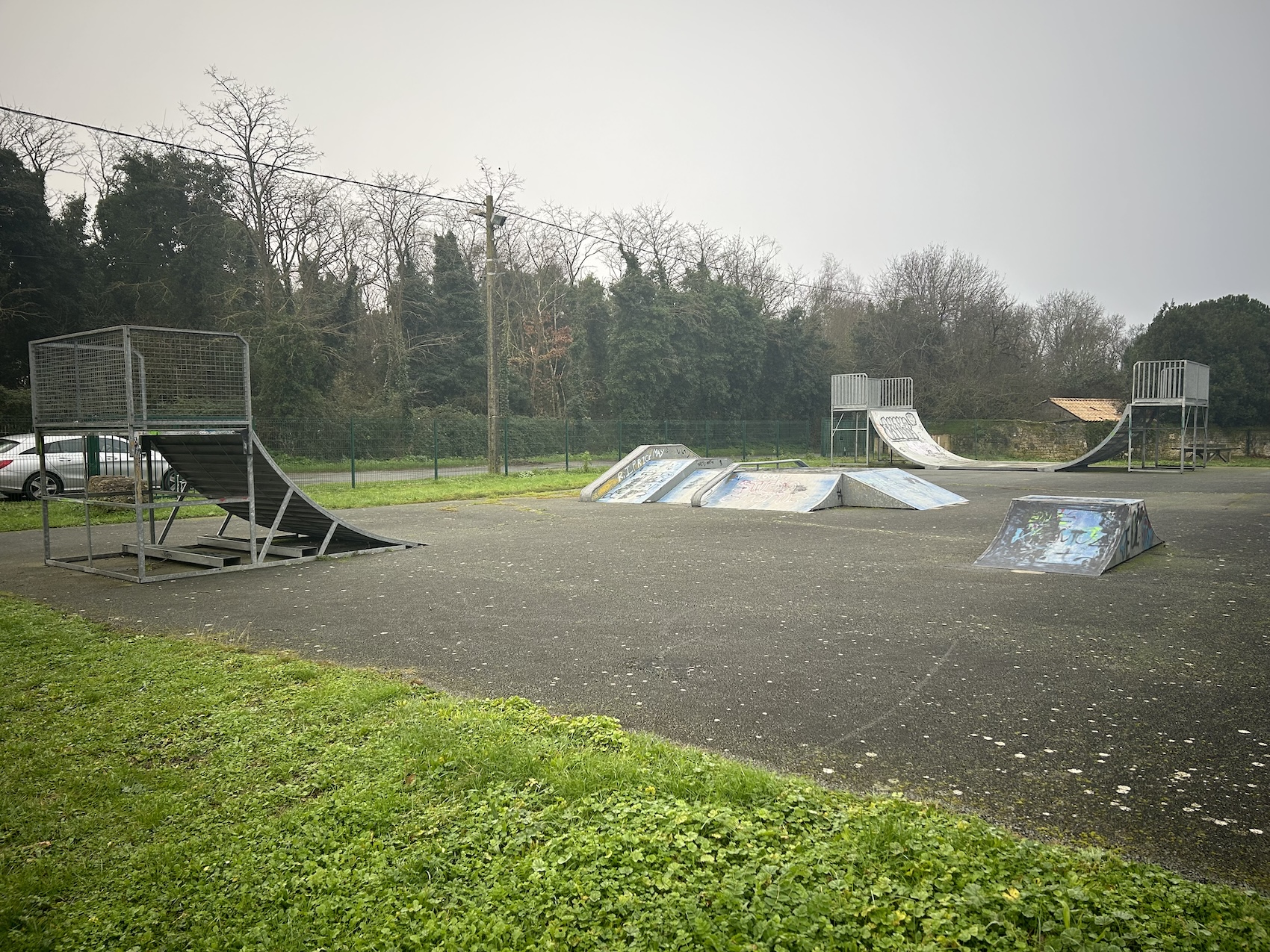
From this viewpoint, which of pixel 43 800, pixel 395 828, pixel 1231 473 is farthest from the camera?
pixel 1231 473

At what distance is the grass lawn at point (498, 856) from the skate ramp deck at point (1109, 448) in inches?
1096

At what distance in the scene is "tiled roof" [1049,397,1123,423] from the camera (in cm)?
4009

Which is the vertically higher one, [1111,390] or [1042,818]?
[1111,390]

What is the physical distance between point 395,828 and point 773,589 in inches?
203

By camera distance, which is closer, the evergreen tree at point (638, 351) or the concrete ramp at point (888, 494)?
the concrete ramp at point (888, 494)

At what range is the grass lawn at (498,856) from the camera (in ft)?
8.07

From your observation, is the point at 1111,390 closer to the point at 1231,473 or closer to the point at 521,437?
the point at 1231,473

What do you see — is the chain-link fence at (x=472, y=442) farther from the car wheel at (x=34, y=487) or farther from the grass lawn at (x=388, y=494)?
the car wheel at (x=34, y=487)

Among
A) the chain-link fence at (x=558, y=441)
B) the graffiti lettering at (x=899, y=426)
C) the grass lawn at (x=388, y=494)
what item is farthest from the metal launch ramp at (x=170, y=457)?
the graffiti lettering at (x=899, y=426)

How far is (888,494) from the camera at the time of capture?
51.3 feet

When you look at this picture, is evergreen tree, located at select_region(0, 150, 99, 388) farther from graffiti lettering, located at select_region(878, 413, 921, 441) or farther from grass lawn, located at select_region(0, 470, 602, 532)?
graffiti lettering, located at select_region(878, 413, 921, 441)

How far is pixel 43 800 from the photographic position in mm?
3354

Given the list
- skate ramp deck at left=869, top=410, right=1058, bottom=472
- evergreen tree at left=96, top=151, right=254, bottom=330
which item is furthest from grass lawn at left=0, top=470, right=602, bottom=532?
evergreen tree at left=96, top=151, right=254, bottom=330

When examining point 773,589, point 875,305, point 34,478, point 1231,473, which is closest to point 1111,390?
point 875,305
